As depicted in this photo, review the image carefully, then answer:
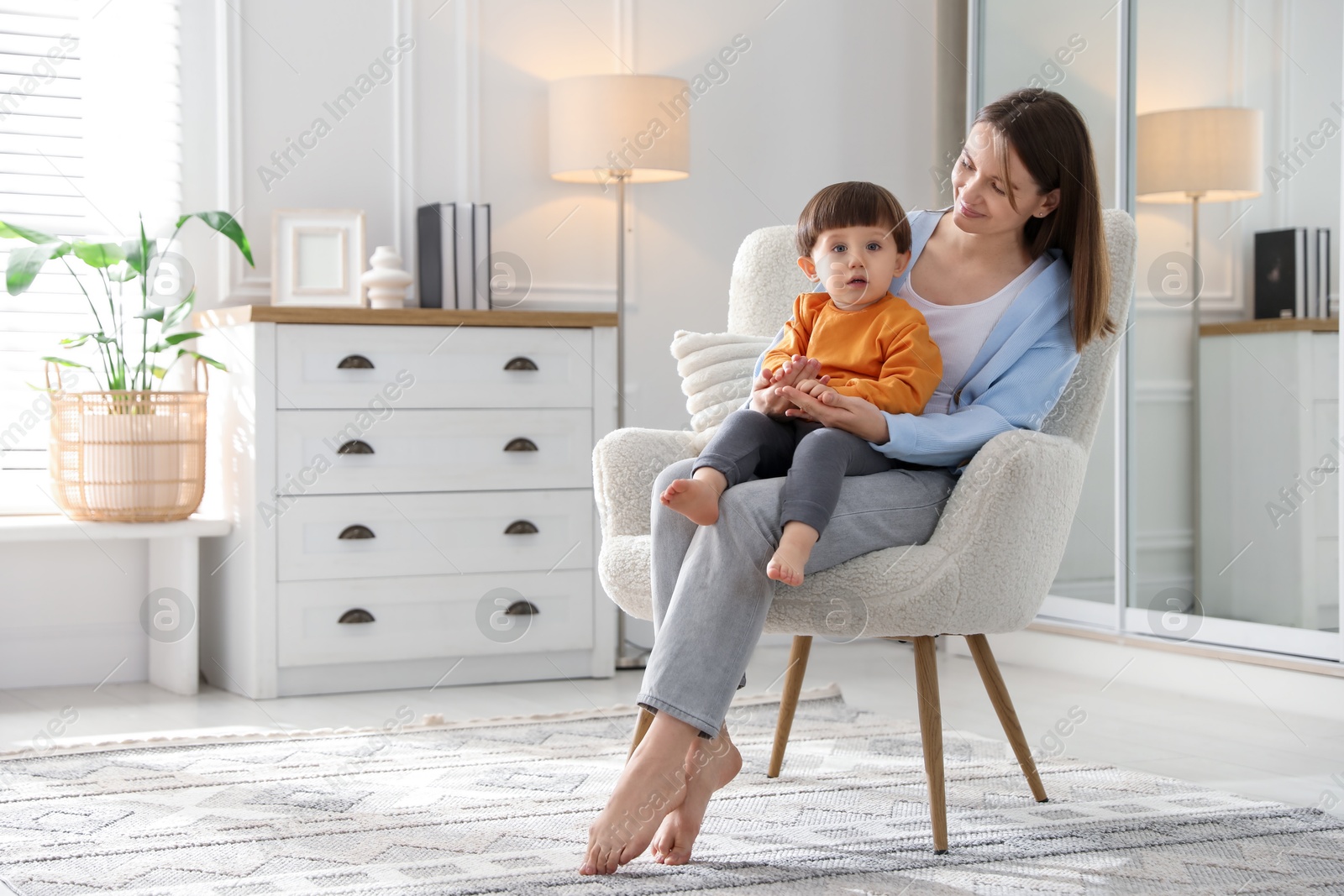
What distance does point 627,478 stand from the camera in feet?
6.40

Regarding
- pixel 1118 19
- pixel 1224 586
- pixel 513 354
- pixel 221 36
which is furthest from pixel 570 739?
pixel 1118 19

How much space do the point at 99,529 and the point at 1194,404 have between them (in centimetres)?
230

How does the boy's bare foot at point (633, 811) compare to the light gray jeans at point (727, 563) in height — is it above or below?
below

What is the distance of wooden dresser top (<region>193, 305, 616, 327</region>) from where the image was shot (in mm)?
2775

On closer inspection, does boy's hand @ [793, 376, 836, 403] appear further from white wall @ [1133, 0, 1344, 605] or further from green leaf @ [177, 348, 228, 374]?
green leaf @ [177, 348, 228, 374]

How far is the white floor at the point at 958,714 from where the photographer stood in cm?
222

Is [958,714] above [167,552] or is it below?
below

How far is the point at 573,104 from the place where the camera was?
10.4ft

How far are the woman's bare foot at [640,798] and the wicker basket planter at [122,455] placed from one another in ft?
5.47

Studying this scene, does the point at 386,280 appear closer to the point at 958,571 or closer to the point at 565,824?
the point at 565,824

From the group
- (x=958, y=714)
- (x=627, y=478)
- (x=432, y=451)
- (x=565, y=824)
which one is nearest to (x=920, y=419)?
(x=627, y=478)

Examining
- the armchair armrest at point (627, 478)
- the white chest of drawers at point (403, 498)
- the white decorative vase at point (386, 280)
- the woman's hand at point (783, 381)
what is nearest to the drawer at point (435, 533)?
the white chest of drawers at point (403, 498)

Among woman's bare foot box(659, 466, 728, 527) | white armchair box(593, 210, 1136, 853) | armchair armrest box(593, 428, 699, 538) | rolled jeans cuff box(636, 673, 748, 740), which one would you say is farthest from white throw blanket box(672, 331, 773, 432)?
rolled jeans cuff box(636, 673, 748, 740)

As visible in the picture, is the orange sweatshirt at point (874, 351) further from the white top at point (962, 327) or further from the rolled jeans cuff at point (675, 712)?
the rolled jeans cuff at point (675, 712)
